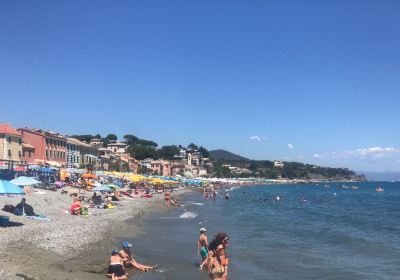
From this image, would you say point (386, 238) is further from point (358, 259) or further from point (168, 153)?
point (168, 153)

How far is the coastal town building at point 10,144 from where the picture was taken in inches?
2290

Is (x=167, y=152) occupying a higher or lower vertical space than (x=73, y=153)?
higher

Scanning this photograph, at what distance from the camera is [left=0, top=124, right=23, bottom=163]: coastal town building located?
58156 millimetres

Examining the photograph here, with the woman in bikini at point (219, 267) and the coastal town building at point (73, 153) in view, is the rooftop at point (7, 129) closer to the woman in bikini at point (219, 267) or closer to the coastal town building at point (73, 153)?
the coastal town building at point (73, 153)

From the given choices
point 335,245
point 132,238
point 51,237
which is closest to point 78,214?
point 132,238

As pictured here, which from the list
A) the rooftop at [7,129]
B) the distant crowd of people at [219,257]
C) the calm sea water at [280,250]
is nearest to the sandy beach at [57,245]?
the calm sea water at [280,250]

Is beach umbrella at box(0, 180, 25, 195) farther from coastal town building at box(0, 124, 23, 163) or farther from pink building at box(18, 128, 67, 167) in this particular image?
pink building at box(18, 128, 67, 167)

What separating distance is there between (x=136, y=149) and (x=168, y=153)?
33.2m

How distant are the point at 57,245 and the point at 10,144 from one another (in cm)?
4634

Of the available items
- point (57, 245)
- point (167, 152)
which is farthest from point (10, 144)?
point (167, 152)

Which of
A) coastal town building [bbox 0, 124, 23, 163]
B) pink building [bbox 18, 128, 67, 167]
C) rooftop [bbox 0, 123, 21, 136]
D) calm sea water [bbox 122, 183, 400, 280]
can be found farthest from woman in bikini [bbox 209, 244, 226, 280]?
pink building [bbox 18, 128, 67, 167]

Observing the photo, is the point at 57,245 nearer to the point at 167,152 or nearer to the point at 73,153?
Result: the point at 73,153

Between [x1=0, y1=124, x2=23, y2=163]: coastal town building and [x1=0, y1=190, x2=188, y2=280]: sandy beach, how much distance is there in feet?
105

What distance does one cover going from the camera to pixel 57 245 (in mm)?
17250
